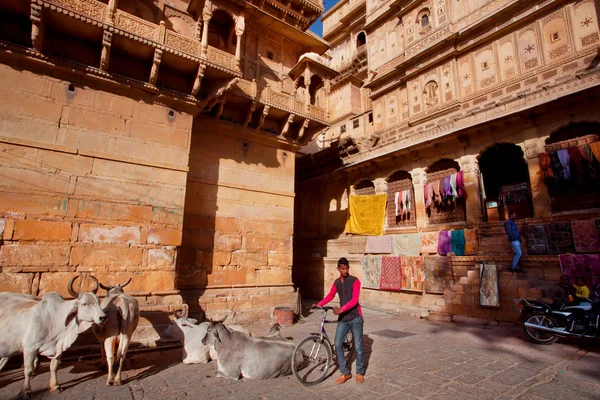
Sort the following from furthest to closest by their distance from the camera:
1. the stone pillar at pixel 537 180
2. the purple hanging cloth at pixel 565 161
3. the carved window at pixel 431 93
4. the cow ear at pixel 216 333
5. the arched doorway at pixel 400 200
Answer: the carved window at pixel 431 93, the arched doorway at pixel 400 200, the stone pillar at pixel 537 180, the purple hanging cloth at pixel 565 161, the cow ear at pixel 216 333

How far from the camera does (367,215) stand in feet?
49.9

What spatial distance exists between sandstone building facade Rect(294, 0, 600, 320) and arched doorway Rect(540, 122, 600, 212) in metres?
0.04

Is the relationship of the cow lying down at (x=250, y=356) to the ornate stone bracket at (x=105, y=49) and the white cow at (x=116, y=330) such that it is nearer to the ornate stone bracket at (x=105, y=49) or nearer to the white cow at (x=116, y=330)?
the white cow at (x=116, y=330)

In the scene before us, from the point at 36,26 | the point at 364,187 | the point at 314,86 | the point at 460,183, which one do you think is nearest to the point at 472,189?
the point at 460,183

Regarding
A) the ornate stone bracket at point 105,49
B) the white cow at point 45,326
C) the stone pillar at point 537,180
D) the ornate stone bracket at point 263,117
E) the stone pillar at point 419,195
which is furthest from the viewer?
the stone pillar at point 419,195

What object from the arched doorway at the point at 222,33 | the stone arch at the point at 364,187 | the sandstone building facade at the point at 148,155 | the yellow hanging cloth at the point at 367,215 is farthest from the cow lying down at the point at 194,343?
the stone arch at the point at 364,187

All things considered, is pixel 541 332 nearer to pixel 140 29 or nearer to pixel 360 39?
pixel 140 29

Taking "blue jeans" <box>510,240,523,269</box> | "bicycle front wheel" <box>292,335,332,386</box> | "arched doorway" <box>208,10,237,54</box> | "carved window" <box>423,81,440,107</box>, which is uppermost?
"carved window" <box>423,81,440,107</box>

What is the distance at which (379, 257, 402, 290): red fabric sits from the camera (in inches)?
509

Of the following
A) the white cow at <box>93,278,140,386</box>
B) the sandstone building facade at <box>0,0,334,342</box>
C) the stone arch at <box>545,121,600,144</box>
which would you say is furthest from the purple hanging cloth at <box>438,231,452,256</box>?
the white cow at <box>93,278,140,386</box>

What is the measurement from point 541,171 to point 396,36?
12.9m

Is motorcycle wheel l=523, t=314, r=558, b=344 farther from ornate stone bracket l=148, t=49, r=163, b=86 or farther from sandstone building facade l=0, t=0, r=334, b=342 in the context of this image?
ornate stone bracket l=148, t=49, r=163, b=86

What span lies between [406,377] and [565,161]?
960 cm

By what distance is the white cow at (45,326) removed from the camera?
4262mm
